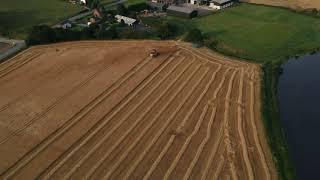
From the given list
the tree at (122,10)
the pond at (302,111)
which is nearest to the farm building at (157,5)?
the tree at (122,10)

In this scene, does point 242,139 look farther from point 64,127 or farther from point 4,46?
point 4,46

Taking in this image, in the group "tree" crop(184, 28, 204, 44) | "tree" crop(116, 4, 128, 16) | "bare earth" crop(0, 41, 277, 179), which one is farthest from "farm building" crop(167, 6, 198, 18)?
"bare earth" crop(0, 41, 277, 179)

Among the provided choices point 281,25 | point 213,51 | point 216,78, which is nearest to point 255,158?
point 216,78

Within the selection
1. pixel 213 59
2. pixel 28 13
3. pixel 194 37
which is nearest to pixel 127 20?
pixel 194 37

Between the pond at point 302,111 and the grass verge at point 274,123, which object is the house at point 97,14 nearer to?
the grass verge at point 274,123

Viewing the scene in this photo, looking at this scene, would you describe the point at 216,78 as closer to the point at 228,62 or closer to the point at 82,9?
the point at 228,62

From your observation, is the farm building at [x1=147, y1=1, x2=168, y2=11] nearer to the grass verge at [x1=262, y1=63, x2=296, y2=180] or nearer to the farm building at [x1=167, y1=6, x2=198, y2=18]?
the farm building at [x1=167, y1=6, x2=198, y2=18]
